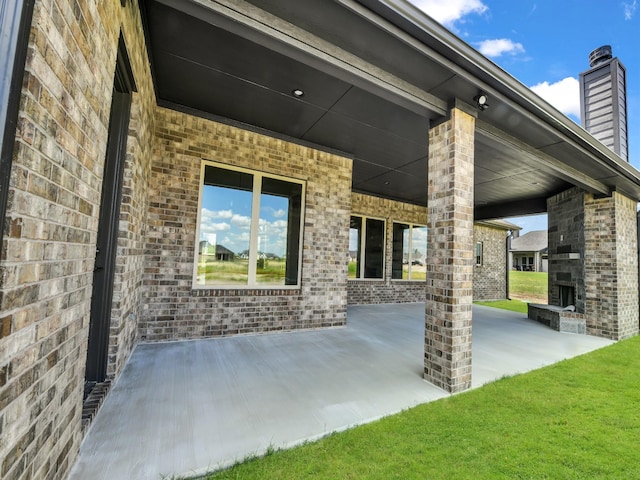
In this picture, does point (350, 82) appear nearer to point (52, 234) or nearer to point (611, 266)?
point (52, 234)

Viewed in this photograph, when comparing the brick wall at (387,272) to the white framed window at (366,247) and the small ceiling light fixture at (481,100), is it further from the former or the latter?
the small ceiling light fixture at (481,100)

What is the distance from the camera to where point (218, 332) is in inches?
174

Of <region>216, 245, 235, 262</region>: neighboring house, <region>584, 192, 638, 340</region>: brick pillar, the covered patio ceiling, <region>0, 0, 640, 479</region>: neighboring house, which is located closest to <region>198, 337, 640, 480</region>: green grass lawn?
<region>0, 0, 640, 479</region>: neighboring house

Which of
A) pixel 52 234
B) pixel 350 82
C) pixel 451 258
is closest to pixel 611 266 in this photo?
pixel 451 258

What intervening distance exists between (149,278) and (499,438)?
14.1ft

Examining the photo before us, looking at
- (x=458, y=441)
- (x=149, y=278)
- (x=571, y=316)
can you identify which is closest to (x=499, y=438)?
(x=458, y=441)

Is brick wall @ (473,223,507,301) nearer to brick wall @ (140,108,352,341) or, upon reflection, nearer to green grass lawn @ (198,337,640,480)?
brick wall @ (140,108,352,341)

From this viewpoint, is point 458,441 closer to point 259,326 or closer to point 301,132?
point 259,326

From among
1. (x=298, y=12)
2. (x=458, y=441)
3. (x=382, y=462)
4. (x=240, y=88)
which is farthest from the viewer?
(x=240, y=88)

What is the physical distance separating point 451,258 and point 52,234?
10.2 ft

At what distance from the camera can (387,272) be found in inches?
347

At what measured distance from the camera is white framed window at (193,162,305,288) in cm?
456

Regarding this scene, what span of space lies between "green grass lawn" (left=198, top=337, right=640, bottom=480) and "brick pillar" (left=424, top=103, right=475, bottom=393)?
0.35 metres

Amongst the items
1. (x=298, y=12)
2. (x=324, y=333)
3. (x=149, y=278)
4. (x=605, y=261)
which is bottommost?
(x=324, y=333)
